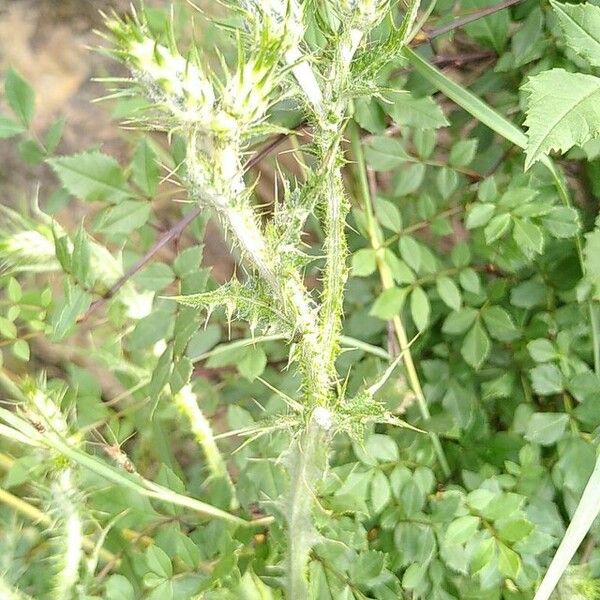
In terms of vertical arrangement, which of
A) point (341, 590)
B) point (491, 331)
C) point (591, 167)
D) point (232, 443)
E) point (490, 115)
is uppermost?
point (490, 115)

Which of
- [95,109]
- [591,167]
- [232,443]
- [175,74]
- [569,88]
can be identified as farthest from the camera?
[95,109]

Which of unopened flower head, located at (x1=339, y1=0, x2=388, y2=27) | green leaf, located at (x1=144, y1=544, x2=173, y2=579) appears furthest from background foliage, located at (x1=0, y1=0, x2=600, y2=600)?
unopened flower head, located at (x1=339, y1=0, x2=388, y2=27)

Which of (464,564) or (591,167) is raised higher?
(591,167)

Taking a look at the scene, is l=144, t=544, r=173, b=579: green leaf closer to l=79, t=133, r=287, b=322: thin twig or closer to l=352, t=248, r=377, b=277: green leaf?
l=79, t=133, r=287, b=322: thin twig

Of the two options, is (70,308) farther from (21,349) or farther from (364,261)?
(364,261)

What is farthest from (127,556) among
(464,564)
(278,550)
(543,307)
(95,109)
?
(95,109)

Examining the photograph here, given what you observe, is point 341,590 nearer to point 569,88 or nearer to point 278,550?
point 278,550
